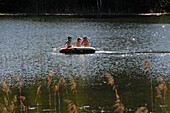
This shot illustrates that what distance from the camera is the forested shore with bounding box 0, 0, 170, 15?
212 ft

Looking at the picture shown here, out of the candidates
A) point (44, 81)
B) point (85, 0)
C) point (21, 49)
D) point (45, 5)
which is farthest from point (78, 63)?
point (45, 5)

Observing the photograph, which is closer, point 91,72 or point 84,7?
point 91,72

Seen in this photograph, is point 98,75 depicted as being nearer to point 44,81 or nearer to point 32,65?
point 44,81

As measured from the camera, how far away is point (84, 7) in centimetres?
6600

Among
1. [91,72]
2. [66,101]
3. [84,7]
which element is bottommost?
[91,72]

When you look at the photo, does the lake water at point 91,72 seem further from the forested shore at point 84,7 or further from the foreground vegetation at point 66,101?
the forested shore at point 84,7

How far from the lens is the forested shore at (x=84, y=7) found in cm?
6475

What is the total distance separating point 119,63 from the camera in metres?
19.3

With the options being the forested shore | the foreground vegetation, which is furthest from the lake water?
the forested shore

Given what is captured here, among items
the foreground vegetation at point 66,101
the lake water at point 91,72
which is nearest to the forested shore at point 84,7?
the lake water at point 91,72

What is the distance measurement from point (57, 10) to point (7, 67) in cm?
5209

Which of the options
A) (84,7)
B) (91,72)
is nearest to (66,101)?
(91,72)

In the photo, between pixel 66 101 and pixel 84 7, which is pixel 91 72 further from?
pixel 84 7

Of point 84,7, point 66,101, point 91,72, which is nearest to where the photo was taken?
point 66,101
